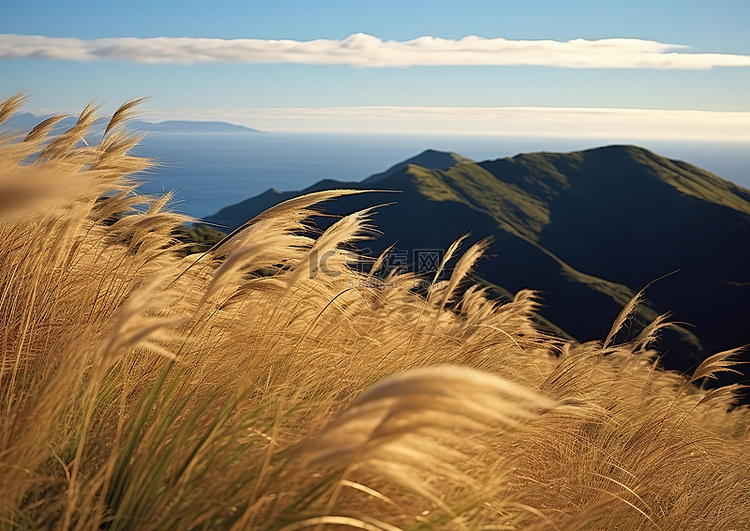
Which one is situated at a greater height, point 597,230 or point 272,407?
point 272,407

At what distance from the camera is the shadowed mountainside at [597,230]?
74375 millimetres

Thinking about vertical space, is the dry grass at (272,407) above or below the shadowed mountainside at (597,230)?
above

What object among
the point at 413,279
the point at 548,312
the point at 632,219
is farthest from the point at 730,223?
the point at 413,279

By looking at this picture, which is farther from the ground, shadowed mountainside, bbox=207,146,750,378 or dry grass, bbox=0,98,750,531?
dry grass, bbox=0,98,750,531

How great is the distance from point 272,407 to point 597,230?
117 metres

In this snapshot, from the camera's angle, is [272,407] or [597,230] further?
[597,230]

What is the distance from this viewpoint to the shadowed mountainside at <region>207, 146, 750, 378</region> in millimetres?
74375

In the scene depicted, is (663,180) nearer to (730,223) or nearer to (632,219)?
(632,219)

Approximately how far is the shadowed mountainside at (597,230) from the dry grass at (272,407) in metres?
52.5

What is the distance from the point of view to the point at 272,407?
233cm

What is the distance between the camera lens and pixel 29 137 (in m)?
4.05

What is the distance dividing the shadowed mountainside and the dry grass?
52511 mm

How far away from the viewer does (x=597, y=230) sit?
11081 centimetres

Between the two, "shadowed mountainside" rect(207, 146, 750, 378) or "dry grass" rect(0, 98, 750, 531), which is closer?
"dry grass" rect(0, 98, 750, 531)
